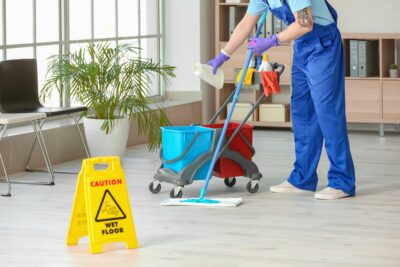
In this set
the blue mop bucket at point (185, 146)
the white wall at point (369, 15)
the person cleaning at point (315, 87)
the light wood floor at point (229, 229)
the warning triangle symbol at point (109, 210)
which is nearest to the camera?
the light wood floor at point (229, 229)

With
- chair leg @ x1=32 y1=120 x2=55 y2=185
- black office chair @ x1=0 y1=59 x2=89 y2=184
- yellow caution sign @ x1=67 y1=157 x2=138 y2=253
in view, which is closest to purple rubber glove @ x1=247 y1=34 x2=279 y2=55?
yellow caution sign @ x1=67 y1=157 x2=138 y2=253

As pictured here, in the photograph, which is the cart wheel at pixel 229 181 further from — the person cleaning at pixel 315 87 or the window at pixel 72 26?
the window at pixel 72 26

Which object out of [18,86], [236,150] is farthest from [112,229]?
[18,86]

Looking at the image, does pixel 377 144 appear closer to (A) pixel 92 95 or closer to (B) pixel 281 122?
(B) pixel 281 122

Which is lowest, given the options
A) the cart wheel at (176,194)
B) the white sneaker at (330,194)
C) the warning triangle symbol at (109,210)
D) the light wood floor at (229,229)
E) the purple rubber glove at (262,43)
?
the light wood floor at (229,229)

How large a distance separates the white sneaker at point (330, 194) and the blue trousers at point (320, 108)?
24mm

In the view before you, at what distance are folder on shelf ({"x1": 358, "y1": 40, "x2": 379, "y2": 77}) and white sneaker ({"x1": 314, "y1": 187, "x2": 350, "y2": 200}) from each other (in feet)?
10.4

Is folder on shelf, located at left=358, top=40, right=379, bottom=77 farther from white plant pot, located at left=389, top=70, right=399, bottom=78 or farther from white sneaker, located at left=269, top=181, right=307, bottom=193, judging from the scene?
white sneaker, located at left=269, top=181, right=307, bottom=193

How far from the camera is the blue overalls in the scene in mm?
5527

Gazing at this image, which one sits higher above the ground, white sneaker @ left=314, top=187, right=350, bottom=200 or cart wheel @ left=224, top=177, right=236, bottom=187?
cart wheel @ left=224, top=177, right=236, bottom=187

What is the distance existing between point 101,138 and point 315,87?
6.44ft

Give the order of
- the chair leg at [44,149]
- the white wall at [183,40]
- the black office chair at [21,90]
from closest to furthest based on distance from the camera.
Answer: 1. the chair leg at [44,149]
2. the black office chair at [21,90]
3. the white wall at [183,40]

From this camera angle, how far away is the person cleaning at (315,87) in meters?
5.50

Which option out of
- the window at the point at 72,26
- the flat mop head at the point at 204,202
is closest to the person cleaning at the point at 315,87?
the flat mop head at the point at 204,202
